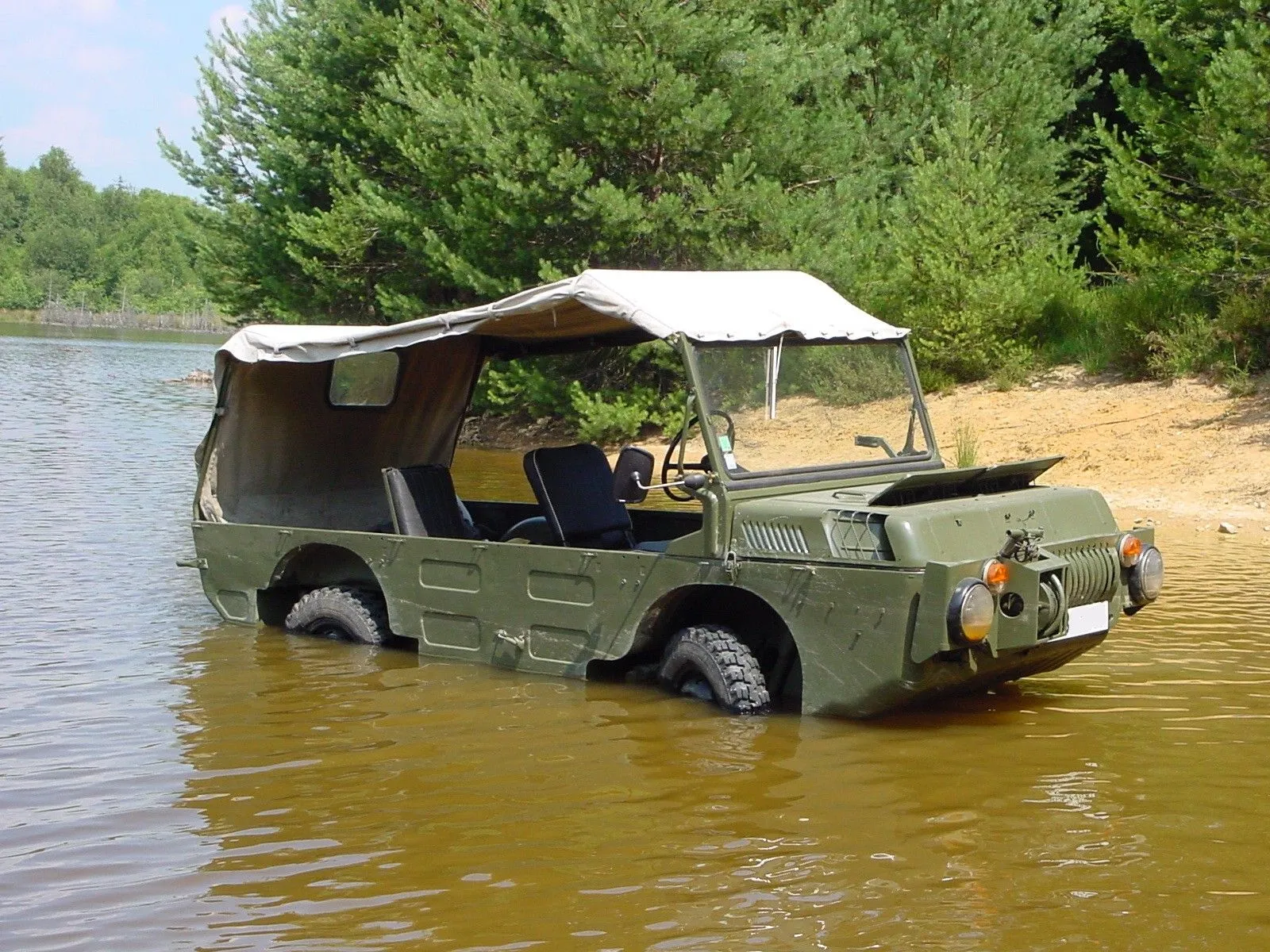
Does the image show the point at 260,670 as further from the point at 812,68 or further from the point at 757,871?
the point at 812,68

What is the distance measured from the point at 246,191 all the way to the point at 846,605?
2983 cm

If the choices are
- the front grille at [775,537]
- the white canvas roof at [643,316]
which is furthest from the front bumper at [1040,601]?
the white canvas roof at [643,316]

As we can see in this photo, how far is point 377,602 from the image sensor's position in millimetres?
8320

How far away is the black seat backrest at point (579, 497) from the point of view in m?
7.77

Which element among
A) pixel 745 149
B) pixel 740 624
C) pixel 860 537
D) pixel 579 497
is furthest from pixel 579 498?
pixel 745 149

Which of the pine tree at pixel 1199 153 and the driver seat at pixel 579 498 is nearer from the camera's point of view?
the driver seat at pixel 579 498

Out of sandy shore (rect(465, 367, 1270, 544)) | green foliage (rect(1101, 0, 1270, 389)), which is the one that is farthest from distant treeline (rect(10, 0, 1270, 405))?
sandy shore (rect(465, 367, 1270, 544))

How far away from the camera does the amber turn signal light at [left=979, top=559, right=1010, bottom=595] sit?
5863mm

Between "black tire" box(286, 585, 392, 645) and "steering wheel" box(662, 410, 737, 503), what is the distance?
1.74 m

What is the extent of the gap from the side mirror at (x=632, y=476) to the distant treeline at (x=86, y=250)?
9982 centimetres

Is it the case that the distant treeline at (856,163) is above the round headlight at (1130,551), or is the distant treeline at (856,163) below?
above

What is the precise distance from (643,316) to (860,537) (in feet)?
4.75

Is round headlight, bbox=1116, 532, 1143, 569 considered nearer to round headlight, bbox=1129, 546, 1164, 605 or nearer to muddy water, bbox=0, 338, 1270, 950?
round headlight, bbox=1129, 546, 1164, 605

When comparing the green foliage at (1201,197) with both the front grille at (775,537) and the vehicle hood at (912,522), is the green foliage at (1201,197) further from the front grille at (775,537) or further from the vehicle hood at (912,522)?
the front grille at (775,537)
